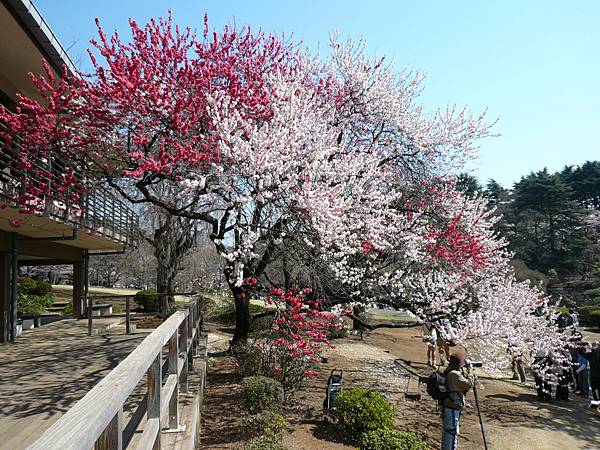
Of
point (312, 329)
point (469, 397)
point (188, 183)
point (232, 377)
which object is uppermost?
point (188, 183)

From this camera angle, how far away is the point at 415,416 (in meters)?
8.89

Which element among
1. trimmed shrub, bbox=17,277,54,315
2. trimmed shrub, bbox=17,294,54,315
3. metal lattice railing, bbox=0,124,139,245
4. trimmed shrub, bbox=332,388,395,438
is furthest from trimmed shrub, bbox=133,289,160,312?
trimmed shrub, bbox=332,388,395,438

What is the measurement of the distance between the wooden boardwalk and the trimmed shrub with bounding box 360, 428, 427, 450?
12.8 feet

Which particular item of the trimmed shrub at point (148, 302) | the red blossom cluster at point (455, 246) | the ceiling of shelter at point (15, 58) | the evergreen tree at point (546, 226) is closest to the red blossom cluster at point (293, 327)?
the red blossom cluster at point (455, 246)

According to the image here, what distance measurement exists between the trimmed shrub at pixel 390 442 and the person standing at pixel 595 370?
7272 mm

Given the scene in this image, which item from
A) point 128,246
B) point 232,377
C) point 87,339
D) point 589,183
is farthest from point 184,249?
point 589,183

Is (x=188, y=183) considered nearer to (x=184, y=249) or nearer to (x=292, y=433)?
(x=292, y=433)

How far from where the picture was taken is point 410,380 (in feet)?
38.8

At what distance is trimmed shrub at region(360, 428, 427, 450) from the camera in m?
5.79

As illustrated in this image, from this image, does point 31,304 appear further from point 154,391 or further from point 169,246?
point 154,391

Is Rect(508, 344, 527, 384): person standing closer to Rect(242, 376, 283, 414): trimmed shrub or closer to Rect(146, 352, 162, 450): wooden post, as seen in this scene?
Rect(242, 376, 283, 414): trimmed shrub

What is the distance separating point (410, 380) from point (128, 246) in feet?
41.7

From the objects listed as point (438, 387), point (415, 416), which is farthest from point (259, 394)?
point (415, 416)

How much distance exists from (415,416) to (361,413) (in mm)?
2659
